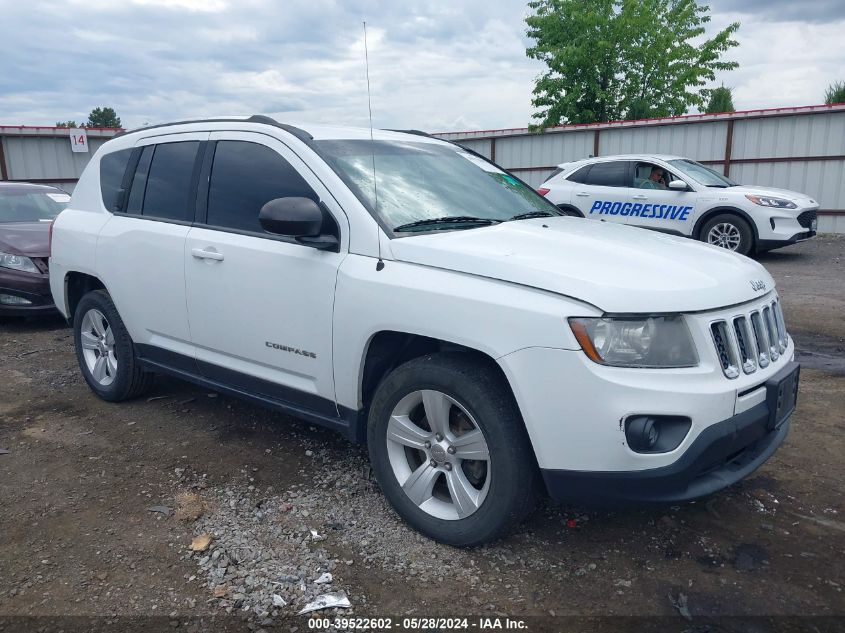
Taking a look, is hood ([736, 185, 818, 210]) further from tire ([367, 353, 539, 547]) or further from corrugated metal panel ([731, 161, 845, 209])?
tire ([367, 353, 539, 547])

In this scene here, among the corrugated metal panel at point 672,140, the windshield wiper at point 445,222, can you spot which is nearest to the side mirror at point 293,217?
the windshield wiper at point 445,222

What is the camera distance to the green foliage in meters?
26.4

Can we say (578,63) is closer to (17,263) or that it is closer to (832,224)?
(832,224)

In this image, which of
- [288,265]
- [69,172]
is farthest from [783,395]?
[69,172]

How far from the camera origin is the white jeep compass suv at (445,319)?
8.51ft

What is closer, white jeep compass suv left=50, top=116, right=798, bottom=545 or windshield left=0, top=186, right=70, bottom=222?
white jeep compass suv left=50, top=116, right=798, bottom=545

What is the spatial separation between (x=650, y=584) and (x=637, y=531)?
42cm

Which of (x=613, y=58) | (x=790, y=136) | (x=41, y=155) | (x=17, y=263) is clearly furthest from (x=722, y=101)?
(x=17, y=263)

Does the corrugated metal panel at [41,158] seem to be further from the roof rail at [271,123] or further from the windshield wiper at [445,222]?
the windshield wiper at [445,222]

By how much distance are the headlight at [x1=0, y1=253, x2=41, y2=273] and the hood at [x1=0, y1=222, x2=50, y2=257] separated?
45 mm

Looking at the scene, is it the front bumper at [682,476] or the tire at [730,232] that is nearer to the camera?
the front bumper at [682,476]

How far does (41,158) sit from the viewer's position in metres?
19.5

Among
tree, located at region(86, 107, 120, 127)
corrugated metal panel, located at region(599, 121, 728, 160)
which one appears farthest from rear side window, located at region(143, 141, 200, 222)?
tree, located at region(86, 107, 120, 127)

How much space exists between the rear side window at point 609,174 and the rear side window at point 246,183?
358 inches
